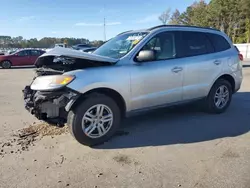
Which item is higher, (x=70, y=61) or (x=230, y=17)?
(x=230, y=17)

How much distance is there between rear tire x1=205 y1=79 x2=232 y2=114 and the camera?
228 inches

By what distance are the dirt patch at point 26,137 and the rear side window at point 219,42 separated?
3.57m

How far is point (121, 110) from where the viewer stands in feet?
15.0

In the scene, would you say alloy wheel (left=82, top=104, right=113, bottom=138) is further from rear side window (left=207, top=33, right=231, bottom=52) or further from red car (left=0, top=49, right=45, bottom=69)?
red car (left=0, top=49, right=45, bottom=69)

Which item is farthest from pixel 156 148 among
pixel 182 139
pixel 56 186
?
pixel 56 186

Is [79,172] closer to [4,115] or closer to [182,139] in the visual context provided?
[182,139]

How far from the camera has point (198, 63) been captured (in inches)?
210

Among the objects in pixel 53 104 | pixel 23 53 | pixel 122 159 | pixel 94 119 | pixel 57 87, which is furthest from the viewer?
pixel 23 53

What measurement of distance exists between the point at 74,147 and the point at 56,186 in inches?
43.5

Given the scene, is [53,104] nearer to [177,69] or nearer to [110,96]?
[110,96]

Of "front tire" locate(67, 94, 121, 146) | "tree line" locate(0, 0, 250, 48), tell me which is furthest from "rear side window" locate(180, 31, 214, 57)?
"tree line" locate(0, 0, 250, 48)

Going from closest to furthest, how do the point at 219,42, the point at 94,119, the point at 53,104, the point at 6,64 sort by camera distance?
1. the point at 53,104
2. the point at 94,119
3. the point at 219,42
4. the point at 6,64

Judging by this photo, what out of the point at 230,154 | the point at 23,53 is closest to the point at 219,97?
the point at 230,154

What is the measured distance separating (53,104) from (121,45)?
178 cm
